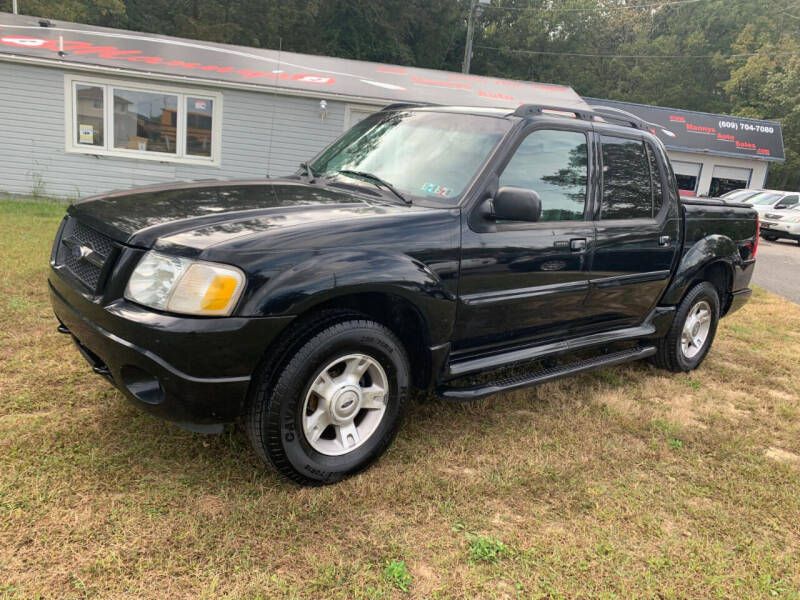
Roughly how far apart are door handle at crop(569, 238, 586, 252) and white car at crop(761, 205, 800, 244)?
17065 millimetres

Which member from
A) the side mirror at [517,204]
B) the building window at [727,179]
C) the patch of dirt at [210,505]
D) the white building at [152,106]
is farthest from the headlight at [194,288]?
the building window at [727,179]

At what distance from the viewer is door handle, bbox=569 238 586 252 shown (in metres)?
3.68

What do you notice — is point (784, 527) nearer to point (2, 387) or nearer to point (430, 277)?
point (430, 277)

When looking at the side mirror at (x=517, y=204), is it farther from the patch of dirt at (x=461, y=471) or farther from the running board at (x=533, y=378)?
the patch of dirt at (x=461, y=471)

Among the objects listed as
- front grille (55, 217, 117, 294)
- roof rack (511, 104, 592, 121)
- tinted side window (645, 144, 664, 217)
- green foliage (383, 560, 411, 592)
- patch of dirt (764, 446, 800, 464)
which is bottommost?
green foliage (383, 560, 411, 592)

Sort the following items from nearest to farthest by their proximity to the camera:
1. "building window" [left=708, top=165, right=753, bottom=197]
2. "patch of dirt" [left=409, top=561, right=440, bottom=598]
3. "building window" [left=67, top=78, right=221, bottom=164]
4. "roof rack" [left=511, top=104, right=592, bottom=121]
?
"patch of dirt" [left=409, top=561, right=440, bottom=598] < "roof rack" [left=511, top=104, right=592, bottom=121] < "building window" [left=67, top=78, right=221, bottom=164] < "building window" [left=708, top=165, right=753, bottom=197]

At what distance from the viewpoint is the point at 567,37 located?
4422 centimetres

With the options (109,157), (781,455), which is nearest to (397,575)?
(781,455)

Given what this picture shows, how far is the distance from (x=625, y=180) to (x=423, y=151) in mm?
1507

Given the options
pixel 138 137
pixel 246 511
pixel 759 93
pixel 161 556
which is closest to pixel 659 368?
pixel 246 511

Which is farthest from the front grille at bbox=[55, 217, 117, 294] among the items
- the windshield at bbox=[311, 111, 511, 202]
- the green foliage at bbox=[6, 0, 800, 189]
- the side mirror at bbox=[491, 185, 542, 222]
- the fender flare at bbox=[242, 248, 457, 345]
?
the green foliage at bbox=[6, 0, 800, 189]

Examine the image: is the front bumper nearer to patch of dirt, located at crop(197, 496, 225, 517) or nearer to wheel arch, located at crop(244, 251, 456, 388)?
wheel arch, located at crop(244, 251, 456, 388)

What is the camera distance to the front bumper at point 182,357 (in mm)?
2453

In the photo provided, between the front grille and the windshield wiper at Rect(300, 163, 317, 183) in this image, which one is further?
the windshield wiper at Rect(300, 163, 317, 183)
